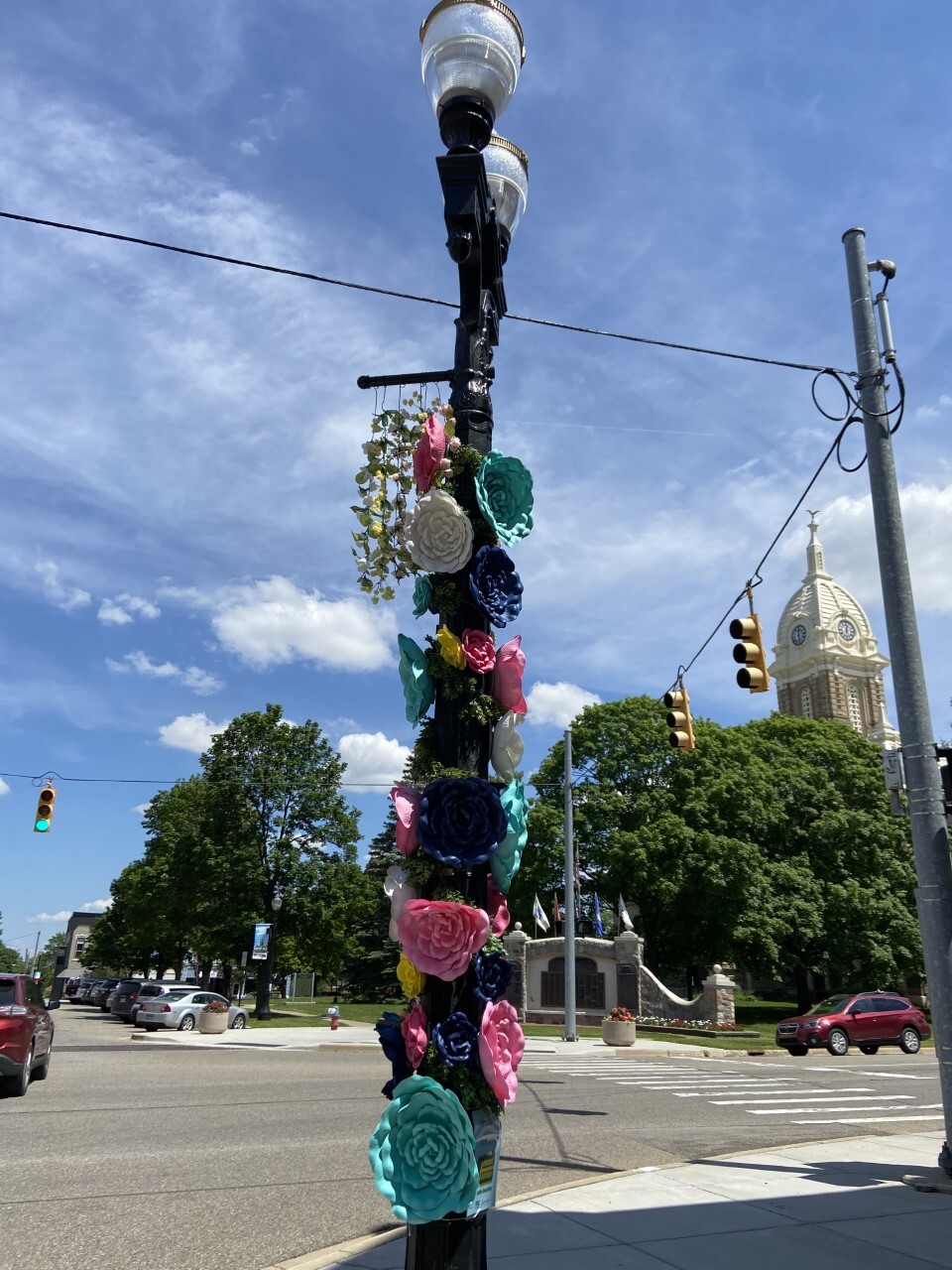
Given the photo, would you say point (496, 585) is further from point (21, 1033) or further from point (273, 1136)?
point (21, 1033)

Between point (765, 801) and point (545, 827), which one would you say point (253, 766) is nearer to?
point (545, 827)

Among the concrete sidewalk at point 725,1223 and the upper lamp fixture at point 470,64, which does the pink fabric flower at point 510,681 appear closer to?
the upper lamp fixture at point 470,64

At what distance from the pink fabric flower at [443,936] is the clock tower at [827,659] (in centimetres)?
8976

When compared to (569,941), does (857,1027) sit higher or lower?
lower

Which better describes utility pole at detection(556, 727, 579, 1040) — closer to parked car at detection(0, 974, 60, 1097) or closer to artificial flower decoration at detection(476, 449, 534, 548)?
parked car at detection(0, 974, 60, 1097)

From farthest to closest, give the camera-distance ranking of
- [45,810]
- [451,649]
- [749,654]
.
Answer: [45,810] < [749,654] < [451,649]

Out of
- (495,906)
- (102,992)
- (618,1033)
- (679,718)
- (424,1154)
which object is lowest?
(102,992)

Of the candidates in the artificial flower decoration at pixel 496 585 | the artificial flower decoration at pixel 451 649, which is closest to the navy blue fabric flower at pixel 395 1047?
the artificial flower decoration at pixel 451 649

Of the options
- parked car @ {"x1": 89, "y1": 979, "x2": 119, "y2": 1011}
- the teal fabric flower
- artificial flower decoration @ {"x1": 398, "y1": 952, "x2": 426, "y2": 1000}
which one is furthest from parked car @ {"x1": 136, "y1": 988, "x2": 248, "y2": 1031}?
the teal fabric flower

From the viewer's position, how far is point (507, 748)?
3514 mm

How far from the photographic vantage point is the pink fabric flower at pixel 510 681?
11.8ft

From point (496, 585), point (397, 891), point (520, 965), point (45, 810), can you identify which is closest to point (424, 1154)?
point (397, 891)

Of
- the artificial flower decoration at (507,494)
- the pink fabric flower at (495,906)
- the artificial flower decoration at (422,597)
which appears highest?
the artificial flower decoration at (507,494)

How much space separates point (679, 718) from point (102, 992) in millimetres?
41967
